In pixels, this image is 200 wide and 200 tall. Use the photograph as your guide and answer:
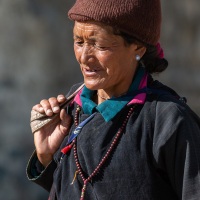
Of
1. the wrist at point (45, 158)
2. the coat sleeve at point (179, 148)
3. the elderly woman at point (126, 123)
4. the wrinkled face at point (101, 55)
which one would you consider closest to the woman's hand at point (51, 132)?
the wrist at point (45, 158)

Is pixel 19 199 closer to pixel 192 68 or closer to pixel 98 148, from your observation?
pixel 192 68

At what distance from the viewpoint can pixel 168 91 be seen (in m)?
3.18

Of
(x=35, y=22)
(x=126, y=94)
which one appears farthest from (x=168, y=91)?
(x=35, y=22)

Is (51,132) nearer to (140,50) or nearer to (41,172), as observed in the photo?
(41,172)

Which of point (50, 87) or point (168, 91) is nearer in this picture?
point (168, 91)

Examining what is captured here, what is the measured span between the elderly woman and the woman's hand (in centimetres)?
10

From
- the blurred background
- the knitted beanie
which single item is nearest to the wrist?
the knitted beanie

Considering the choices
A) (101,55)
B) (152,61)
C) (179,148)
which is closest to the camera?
(179,148)

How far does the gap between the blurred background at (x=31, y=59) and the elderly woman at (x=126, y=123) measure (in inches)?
83.0

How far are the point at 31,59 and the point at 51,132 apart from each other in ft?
6.45

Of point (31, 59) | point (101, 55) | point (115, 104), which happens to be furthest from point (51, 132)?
point (31, 59)

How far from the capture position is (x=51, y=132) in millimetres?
3398

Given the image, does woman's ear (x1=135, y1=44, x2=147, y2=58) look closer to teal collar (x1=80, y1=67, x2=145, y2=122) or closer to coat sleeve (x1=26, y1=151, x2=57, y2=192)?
teal collar (x1=80, y1=67, x2=145, y2=122)

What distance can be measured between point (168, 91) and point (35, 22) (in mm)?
2281
